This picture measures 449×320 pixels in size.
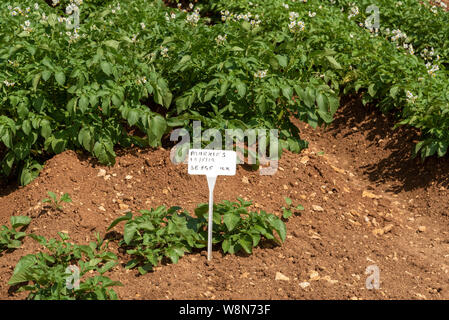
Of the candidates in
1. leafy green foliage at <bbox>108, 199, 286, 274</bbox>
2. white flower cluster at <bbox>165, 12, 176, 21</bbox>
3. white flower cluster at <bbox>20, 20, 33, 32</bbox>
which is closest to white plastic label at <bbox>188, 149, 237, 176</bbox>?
leafy green foliage at <bbox>108, 199, 286, 274</bbox>

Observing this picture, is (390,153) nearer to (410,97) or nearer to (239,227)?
(410,97)

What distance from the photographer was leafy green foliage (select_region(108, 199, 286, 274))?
3213mm

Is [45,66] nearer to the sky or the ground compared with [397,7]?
nearer to the ground

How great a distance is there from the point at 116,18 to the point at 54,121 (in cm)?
136

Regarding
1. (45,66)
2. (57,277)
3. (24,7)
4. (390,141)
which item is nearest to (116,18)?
(24,7)

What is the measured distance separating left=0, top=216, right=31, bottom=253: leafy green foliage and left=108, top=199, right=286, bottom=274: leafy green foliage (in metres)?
0.55

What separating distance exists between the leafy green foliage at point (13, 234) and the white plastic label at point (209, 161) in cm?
106

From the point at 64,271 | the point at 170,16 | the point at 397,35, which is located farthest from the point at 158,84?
the point at 397,35

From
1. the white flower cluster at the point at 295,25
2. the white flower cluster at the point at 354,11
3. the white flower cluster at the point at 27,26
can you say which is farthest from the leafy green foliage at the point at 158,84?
the white flower cluster at the point at 354,11

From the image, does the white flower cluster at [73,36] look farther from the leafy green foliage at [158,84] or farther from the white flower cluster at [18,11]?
the white flower cluster at [18,11]

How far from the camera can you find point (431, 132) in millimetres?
4367

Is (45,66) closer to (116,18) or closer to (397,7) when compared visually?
(116,18)
